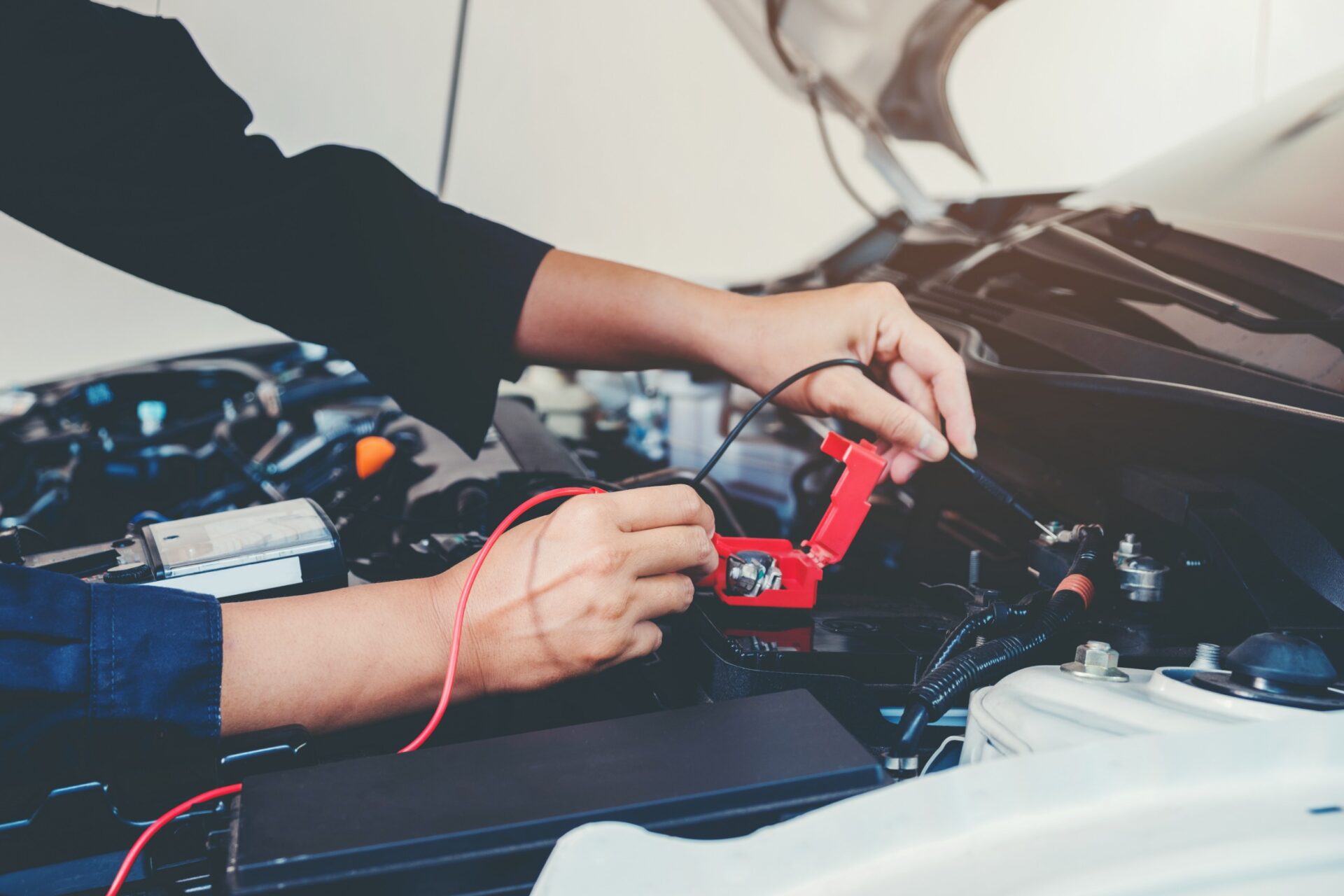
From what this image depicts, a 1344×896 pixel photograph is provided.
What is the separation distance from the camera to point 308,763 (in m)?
0.56

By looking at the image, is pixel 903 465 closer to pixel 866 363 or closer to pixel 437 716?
pixel 866 363

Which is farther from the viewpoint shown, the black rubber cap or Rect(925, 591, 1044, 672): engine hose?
Rect(925, 591, 1044, 672): engine hose

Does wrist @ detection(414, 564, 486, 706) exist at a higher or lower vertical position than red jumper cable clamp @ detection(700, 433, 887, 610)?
lower

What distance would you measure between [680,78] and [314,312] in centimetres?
198

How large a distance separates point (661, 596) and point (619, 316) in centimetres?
42

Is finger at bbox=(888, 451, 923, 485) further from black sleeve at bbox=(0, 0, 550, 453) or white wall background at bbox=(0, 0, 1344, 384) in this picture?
white wall background at bbox=(0, 0, 1344, 384)

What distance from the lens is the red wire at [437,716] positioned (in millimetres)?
477

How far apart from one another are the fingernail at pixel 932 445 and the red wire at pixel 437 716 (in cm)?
A: 30

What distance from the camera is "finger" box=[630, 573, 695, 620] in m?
0.66

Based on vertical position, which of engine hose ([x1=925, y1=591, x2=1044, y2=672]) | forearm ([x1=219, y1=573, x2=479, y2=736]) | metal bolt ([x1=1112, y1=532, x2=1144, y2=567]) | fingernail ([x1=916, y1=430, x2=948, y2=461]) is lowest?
forearm ([x1=219, y1=573, x2=479, y2=736])

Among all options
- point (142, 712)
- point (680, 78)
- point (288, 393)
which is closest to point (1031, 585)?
point (142, 712)

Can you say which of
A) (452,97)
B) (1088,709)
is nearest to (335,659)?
(1088,709)

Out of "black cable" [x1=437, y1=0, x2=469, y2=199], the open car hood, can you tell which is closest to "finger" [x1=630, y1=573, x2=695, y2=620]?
the open car hood

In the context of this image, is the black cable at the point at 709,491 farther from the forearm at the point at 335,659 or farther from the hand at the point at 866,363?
the forearm at the point at 335,659
